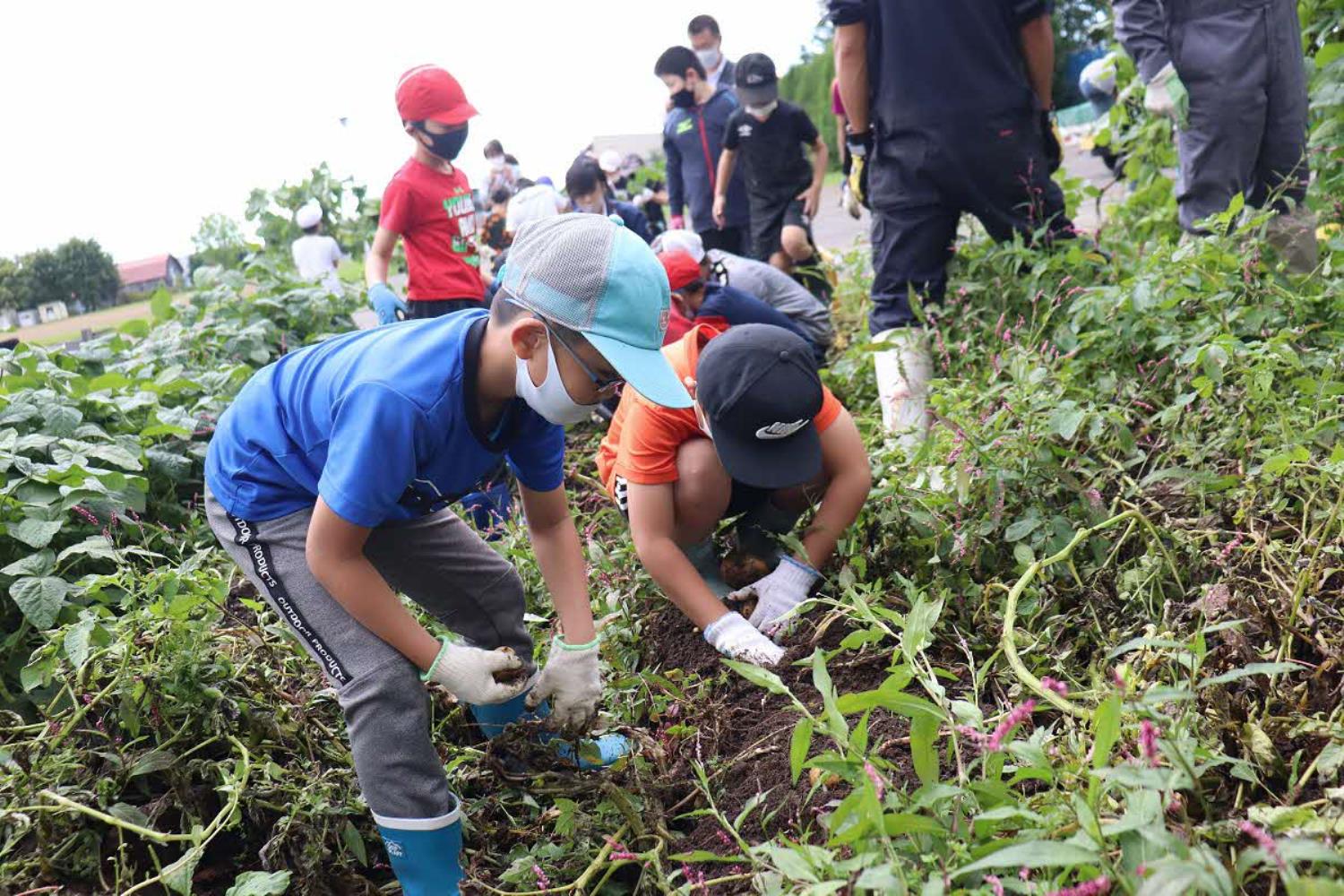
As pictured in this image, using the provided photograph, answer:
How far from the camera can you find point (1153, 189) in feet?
14.9

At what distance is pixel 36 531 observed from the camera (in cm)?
266

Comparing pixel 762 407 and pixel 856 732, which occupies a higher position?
pixel 762 407

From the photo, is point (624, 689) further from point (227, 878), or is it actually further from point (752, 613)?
point (227, 878)

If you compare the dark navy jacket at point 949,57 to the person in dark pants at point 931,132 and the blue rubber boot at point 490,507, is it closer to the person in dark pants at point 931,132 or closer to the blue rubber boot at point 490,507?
the person in dark pants at point 931,132

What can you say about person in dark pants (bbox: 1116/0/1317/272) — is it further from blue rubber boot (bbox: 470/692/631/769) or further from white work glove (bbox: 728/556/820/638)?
blue rubber boot (bbox: 470/692/631/769)

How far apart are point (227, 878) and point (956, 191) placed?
109 inches

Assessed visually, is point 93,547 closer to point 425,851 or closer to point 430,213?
point 425,851

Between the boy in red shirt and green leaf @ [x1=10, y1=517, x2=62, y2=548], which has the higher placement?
the boy in red shirt

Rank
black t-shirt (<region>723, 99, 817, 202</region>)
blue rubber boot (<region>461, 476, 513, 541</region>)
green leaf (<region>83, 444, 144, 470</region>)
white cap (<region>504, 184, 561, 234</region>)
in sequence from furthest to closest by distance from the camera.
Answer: black t-shirt (<region>723, 99, 817, 202</region>), white cap (<region>504, 184, 561, 234</region>), blue rubber boot (<region>461, 476, 513, 541</region>), green leaf (<region>83, 444, 144, 470</region>)

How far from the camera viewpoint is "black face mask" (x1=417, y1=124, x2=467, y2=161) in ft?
13.5

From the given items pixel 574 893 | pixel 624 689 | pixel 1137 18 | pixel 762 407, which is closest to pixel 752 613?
pixel 624 689

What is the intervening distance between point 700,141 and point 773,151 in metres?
0.87

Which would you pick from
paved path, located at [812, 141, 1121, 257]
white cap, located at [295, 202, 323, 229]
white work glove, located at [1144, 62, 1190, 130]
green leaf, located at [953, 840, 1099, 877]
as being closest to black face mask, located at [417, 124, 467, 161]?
white work glove, located at [1144, 62, 1190, 130]

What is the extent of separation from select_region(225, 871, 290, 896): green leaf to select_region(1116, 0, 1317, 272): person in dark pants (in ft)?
9.28
